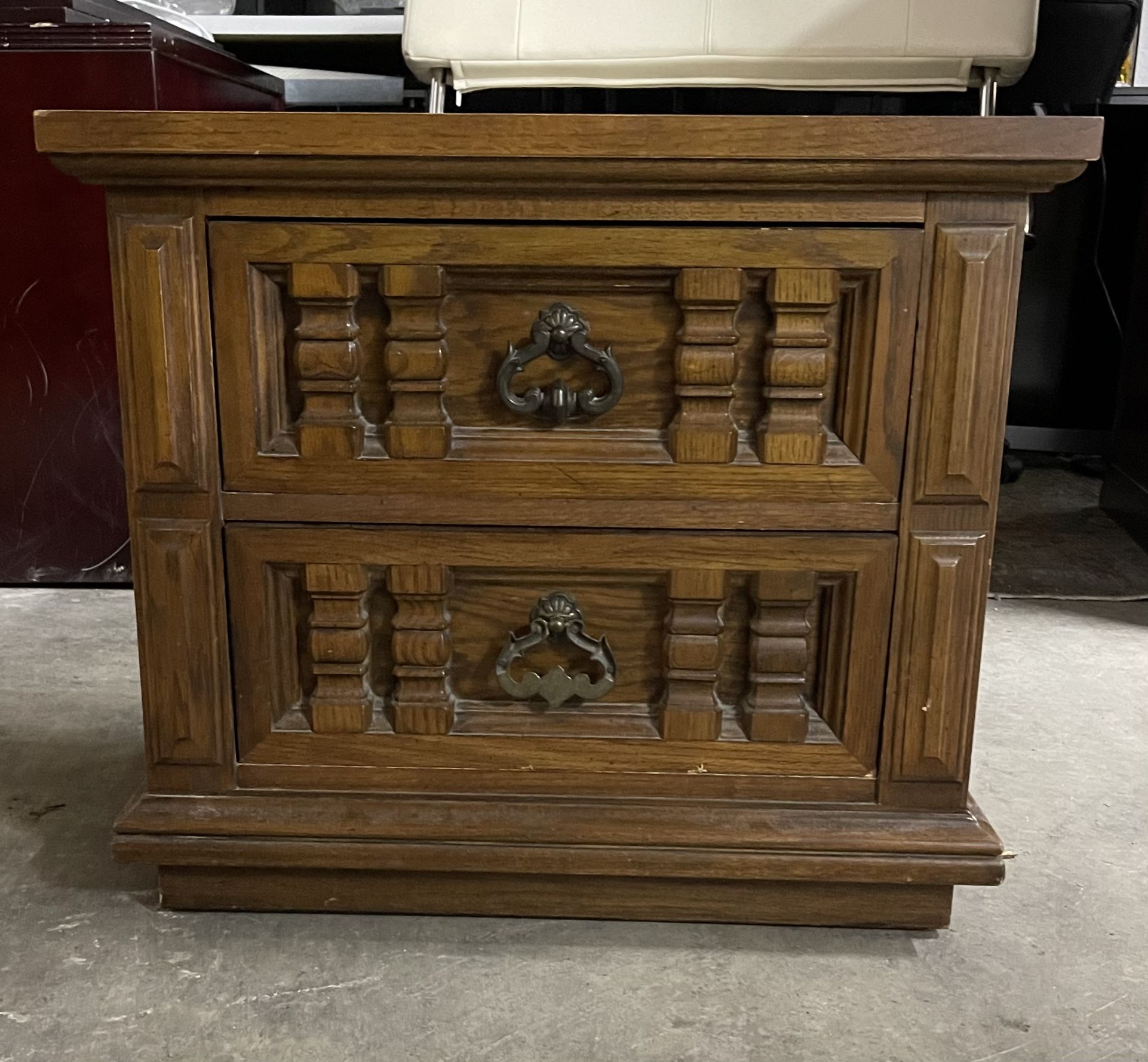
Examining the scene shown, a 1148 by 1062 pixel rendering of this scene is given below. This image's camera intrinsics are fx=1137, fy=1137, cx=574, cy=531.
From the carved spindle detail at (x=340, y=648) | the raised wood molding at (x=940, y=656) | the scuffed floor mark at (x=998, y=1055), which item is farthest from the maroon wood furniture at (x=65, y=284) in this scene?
the scuffed floor mark at (x=998, y=1055)

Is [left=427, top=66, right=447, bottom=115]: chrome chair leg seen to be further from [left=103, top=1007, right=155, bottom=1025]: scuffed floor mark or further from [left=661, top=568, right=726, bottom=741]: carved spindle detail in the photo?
[left=103, top=1007, right=155, bottom=1025]: scuffed floor mark

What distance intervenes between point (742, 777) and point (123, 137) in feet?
1.93

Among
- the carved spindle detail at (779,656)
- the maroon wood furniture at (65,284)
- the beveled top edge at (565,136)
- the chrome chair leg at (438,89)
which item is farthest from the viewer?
the maroon wood furniture at (65,284)

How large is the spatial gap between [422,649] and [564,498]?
15 centimetres

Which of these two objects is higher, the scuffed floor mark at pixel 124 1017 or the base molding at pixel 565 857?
the base molding at pixel 565 857

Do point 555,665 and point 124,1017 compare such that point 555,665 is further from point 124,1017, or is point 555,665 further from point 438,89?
point 438,89

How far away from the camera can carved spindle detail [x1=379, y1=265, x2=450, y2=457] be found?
2.44ft

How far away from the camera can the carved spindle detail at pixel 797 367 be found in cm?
74

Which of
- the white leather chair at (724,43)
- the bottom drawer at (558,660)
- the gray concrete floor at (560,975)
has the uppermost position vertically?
the white leather chair at (724,43)

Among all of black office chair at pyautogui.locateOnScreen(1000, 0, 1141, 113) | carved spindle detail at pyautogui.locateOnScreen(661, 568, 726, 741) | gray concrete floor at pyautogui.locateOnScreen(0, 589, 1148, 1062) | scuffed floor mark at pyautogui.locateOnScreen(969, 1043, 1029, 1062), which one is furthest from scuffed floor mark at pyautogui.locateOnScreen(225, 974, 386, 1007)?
black office chair at pyautogui.locateOnScreen(1000, 0, 1141, 113)

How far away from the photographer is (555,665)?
82 centimetres

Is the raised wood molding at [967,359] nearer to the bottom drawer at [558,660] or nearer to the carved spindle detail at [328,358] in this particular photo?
the bottom drawer at [558,660]

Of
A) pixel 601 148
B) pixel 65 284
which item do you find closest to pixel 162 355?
pixel 601 148

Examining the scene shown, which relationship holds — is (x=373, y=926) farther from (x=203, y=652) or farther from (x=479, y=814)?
(x=203, y=652)
